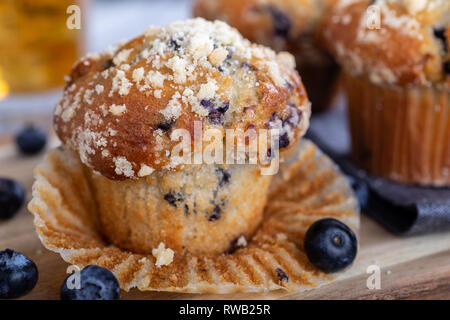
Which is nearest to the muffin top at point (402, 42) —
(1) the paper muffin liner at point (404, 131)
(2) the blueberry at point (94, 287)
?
(1) the paper muffin liner at point (404, 131)

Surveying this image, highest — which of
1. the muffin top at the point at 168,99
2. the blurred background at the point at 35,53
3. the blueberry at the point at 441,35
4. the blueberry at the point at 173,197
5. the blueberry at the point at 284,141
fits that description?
the blueberry at the point at 441,35

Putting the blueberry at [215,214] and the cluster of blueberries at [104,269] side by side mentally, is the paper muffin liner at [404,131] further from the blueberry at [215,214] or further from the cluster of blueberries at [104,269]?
the blueberry at [215,214]

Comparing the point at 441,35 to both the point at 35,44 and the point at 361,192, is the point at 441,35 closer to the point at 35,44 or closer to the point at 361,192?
the point at 361,192

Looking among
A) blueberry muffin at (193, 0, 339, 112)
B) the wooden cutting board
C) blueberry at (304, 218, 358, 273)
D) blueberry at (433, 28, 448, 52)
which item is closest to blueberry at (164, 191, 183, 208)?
the wooden cutting board

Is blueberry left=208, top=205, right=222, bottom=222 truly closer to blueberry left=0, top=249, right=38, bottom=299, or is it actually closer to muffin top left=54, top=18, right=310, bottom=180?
muffin top left=54, top=18, right=310, bottom=180

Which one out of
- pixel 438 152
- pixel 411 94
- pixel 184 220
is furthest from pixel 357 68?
pixel 184 220

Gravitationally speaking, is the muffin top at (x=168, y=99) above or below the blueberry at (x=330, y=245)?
above

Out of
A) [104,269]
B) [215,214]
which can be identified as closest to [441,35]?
[215,214]
